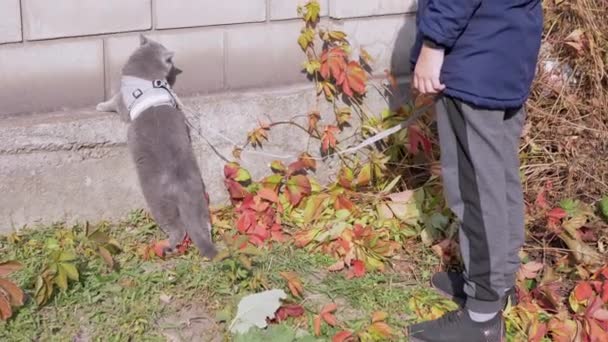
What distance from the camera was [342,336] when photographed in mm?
2703

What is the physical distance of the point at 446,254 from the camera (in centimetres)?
327

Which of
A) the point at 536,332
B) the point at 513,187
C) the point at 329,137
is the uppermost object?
the point at 513,187

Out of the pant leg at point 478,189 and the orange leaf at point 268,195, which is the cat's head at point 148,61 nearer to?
the orange leaf at point 268,195

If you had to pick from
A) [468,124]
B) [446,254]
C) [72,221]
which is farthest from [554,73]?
[72,221]

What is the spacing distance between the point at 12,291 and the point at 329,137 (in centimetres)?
151

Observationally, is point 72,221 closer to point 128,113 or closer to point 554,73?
point 128,113

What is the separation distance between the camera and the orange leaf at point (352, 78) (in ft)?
11.4

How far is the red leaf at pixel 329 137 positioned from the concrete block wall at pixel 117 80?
0.10 metres

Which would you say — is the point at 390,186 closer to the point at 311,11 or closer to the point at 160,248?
the point at 311,11

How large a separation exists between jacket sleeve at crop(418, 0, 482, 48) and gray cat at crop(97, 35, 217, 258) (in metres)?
1.12

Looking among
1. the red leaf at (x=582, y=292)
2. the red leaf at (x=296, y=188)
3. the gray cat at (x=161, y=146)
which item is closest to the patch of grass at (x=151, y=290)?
the gray cat at (x=161, y=146)

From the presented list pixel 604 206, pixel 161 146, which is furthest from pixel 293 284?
pixel 604 206

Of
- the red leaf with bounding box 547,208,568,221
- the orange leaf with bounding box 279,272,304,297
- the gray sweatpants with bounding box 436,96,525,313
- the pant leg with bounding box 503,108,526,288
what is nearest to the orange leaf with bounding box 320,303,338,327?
the orange leaf with bounding box 279,272,304,297

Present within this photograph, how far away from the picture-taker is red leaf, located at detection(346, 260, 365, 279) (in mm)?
3133
